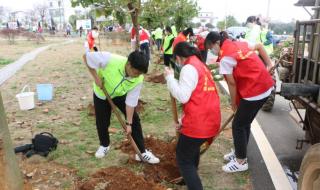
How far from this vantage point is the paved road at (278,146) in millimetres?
3987

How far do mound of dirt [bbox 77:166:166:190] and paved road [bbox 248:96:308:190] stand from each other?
1258 millimetres

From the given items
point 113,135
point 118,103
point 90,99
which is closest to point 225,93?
point 90,99

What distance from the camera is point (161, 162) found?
421 cm

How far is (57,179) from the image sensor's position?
3814 mm

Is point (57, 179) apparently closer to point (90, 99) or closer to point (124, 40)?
point (90, 99)

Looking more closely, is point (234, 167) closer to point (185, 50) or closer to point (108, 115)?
point (108, 115)

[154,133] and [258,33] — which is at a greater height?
[258,33]

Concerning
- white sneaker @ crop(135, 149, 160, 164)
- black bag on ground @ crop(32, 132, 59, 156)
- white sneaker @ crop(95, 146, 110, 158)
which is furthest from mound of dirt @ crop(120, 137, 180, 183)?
black bag on ground @ crop(32, 132, 59, 156)

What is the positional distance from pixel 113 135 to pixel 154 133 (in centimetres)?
64

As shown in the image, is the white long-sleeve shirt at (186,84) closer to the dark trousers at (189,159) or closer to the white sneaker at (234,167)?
the dark trousers at (189,159)

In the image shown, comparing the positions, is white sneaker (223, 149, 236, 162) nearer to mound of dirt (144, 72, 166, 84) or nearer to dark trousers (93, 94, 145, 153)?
dark trousers (93, 94, 145, 153)

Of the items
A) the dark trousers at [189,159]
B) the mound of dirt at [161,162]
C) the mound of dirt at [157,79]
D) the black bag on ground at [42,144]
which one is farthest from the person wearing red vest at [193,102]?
the mound of dirt at [157,79]

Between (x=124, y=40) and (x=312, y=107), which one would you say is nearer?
(x=312, y=107)

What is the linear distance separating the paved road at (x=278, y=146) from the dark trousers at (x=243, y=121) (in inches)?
14.3
